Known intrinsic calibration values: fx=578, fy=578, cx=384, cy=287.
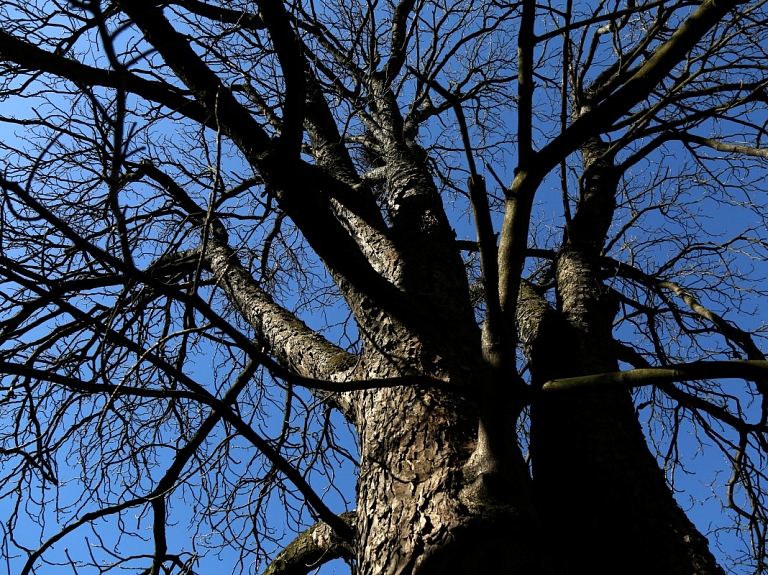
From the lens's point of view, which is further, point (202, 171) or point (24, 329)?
point (202, 171)

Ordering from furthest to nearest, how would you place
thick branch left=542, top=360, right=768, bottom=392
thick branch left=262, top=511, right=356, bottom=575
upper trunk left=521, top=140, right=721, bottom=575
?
1. thick branch left=262, top=511, right=356, bottom=575
2. upper trunk left=521, top=140, right=721, bottom=575
3. thick branch left=542, top=360, right=768, bottom=392

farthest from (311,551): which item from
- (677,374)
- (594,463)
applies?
(677,374)

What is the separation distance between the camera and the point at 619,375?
1436mm

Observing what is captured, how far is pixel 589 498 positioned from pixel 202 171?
2.68 m

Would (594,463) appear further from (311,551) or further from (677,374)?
(311,551)

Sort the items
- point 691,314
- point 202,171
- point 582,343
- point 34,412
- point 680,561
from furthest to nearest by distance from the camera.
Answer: point 202,171, point 691,314, point 34,412, point 582,343, point 680,561

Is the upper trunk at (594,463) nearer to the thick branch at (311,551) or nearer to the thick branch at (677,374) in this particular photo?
the thick branch at (677,374)

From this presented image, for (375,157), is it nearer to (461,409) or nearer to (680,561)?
(461,409)

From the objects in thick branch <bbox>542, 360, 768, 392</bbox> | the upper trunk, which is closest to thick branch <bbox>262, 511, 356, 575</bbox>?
the upper trunk

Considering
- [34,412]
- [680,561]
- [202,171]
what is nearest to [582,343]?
[680,561]

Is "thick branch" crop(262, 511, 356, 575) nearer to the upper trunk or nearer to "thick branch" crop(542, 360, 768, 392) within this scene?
the upper trunk

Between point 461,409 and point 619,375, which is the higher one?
point 461,409

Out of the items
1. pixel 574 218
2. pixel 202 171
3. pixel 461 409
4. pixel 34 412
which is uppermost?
pixel 202 171

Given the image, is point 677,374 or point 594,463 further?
point 594,463
